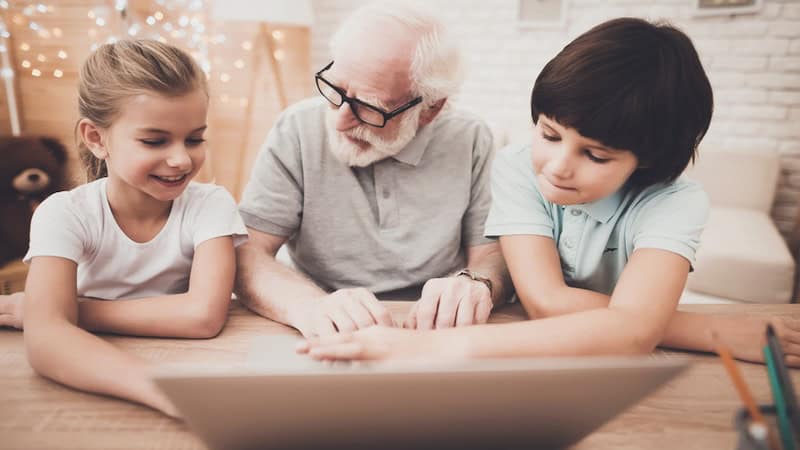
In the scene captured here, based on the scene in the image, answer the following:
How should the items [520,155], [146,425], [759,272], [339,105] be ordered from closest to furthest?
[146,425], [520,155], [339,105], [759,272]

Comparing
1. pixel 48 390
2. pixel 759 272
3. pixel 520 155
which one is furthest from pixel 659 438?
pixel 759 272

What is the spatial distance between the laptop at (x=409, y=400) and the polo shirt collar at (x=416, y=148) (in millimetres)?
902

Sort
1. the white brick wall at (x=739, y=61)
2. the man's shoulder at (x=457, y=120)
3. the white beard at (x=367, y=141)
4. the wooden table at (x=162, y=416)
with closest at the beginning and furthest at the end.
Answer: the wooden table at (x=162, y=416), the white beard at (x=367, y=141), the man's shoulder at (x=457, y=120), the white brick wall at (x=739, y=61)

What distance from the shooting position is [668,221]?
0.91m

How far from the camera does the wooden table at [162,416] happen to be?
60 centimetres

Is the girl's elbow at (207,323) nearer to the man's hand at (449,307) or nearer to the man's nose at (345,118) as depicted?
the man's hand at (449,307)

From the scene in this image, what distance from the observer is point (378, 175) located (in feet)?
4.41

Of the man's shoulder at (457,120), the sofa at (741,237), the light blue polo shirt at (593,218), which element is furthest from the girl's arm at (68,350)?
the sofa at (741,237)

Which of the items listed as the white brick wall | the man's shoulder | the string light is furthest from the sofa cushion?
the string light

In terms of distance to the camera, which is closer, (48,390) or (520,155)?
(48,390)

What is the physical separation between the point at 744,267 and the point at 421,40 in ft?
6.42

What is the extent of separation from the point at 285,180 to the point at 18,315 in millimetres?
621

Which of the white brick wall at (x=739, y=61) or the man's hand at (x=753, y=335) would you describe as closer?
the man's hand at (x=753, y=335)

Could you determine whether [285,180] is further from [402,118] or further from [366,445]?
[366,445]
